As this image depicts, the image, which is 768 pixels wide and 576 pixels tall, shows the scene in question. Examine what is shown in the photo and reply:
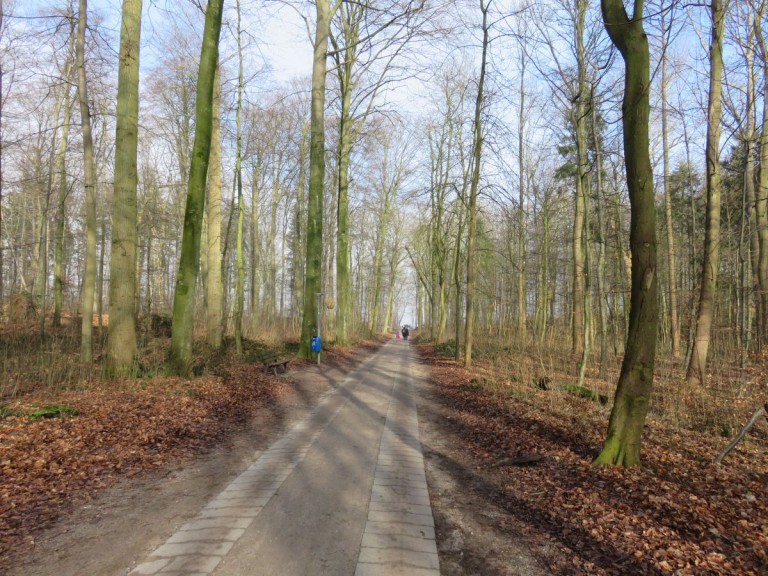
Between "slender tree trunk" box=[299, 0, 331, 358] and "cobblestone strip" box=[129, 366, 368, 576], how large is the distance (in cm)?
895

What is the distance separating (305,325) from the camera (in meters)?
15.3


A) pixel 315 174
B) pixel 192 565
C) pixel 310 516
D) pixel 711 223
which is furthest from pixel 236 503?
pixel 315 174

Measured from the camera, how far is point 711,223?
434 inches

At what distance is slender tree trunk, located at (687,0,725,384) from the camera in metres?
10.8

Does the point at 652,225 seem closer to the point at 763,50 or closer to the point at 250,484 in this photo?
the point at 250,484

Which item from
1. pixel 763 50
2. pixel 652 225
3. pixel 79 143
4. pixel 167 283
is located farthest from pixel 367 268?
pixel 652 225

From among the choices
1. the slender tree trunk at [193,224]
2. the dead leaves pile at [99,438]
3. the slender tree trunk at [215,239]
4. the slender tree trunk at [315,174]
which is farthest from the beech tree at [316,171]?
the dead leaves pile at [99,438]

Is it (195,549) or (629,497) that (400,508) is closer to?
(195,549)

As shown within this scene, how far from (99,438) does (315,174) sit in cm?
1132

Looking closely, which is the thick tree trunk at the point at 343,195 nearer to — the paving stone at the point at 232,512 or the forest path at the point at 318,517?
the forest path at the point at 318,517

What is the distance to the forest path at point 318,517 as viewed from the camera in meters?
3.13

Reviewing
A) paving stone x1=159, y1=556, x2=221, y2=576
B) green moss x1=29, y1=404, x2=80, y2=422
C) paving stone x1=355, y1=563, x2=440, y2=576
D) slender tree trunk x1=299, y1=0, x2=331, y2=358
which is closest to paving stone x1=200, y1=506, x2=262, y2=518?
paving stone x1=159, y1=556, x2=221, y2=576

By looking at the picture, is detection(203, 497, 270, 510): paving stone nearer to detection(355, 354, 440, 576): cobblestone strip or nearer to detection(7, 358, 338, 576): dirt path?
→ detection(7, 358, 338, 576): dirt path

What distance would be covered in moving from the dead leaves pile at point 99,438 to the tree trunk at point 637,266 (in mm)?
5465
